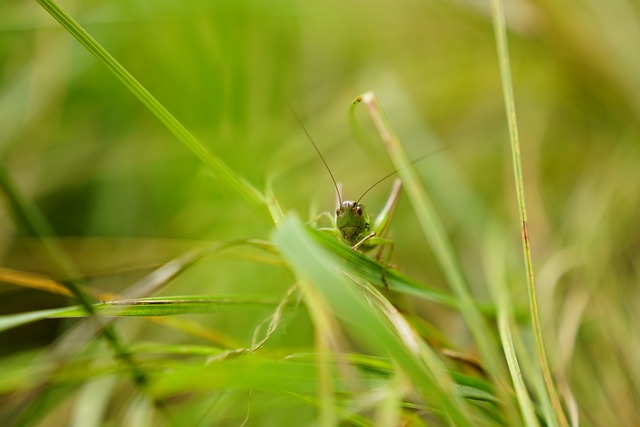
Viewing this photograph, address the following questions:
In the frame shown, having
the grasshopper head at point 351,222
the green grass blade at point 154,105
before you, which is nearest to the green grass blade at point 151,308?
the green grass blade at point 154,105

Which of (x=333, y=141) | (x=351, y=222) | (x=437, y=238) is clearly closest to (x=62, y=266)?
(x=351, y=222)

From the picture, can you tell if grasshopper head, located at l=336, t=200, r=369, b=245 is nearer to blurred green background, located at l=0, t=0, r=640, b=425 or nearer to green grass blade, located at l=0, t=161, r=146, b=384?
blurred green background, located at l=0, t=0, r=640, b=425

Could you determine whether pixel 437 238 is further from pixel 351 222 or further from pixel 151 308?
pixel 151 308

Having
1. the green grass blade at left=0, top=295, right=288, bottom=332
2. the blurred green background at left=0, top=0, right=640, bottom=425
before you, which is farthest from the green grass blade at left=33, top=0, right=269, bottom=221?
the blurred green background at left=0, top=0, right=640, bottom=425

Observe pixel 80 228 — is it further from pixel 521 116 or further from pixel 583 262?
pixel 521 116

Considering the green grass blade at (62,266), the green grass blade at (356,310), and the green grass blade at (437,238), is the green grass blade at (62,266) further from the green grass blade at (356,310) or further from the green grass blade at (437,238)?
the green grass blade at (437,238)

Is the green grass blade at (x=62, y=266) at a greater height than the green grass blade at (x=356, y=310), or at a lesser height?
greater
